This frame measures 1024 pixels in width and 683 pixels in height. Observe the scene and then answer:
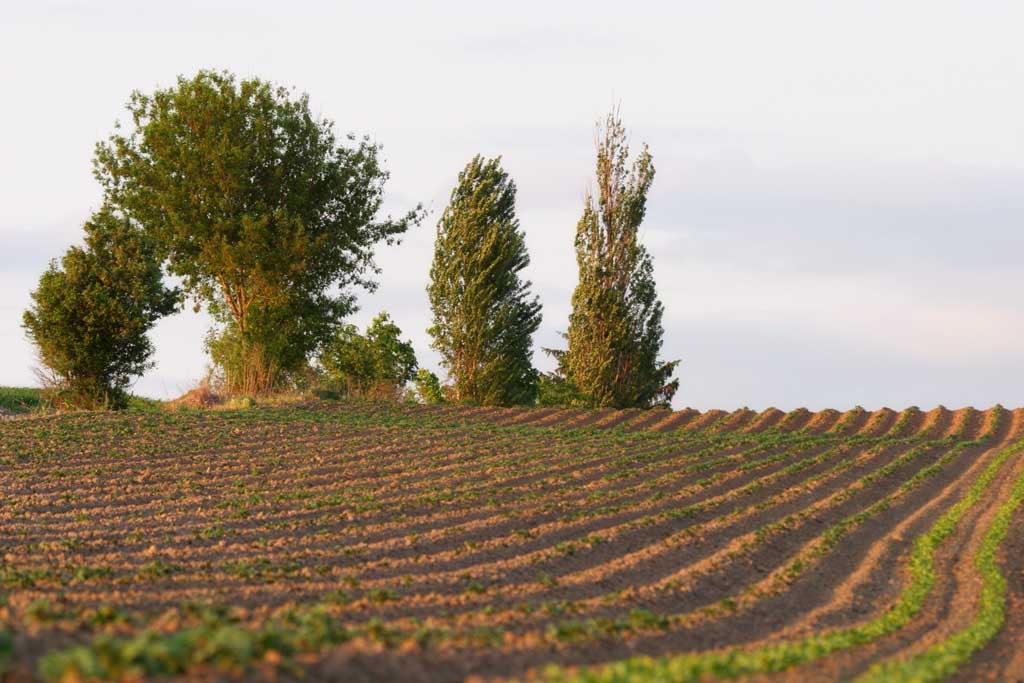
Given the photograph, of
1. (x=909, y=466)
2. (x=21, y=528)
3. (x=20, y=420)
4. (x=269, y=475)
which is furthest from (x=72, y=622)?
(x=20, y=420)

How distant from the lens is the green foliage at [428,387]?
36.1 meters

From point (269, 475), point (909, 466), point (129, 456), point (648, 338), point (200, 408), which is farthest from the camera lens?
point (648, 338)

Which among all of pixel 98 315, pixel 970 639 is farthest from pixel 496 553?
pixel 98 315

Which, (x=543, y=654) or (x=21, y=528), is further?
(x=21, y=528)

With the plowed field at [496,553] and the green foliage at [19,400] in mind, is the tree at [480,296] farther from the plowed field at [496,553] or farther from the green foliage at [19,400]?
the green foliage at [19,400]

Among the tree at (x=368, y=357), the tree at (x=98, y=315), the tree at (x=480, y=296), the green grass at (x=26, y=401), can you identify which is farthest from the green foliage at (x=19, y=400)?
the tree at (x=480, y=296)

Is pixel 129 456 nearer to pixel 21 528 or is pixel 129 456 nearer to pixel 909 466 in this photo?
pixel 21 528

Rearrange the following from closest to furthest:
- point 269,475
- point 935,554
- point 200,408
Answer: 1. point 935,554
2. point 269,475
3. point 200,408

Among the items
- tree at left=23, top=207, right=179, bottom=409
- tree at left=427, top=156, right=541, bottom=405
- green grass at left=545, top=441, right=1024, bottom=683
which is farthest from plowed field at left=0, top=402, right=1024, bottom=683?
tree at left=427, top=156, right=541, bottom=405

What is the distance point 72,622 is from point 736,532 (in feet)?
32.9

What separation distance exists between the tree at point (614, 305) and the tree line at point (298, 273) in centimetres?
5

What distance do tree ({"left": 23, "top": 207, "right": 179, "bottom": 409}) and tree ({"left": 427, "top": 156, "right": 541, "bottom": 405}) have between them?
8.60 metres

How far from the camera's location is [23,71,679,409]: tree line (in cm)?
3144

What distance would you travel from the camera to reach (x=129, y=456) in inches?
877
